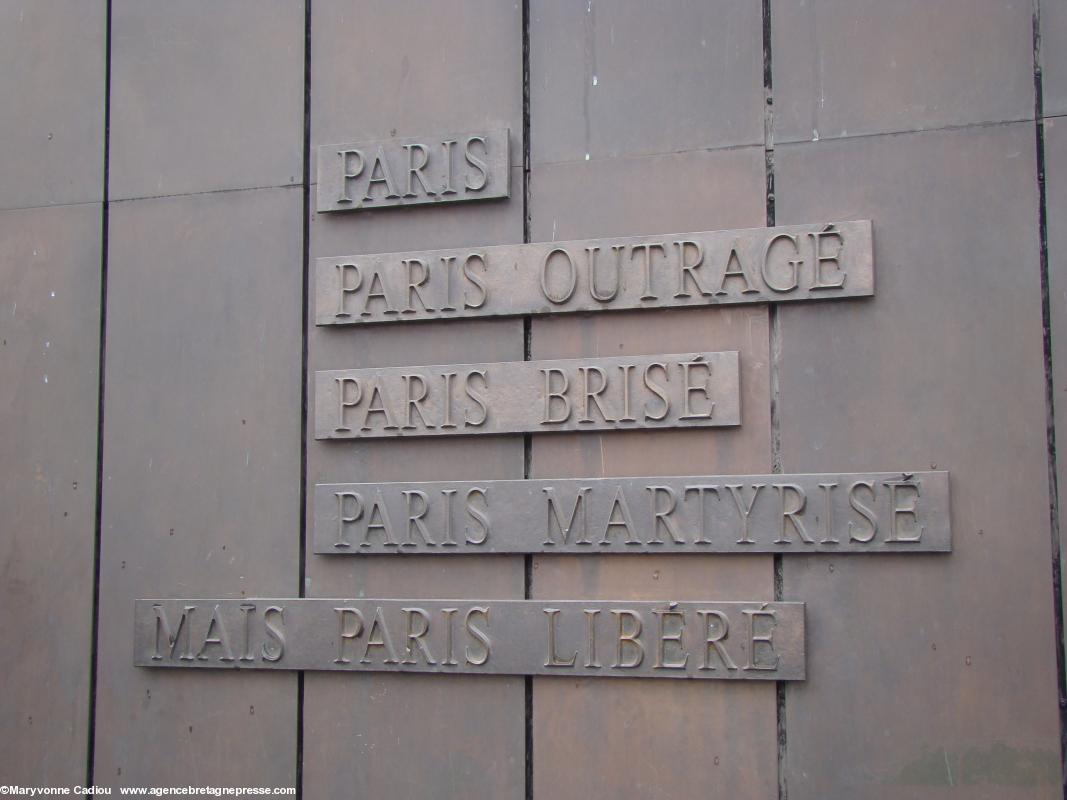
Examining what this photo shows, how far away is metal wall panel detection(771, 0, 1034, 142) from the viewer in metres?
5.18

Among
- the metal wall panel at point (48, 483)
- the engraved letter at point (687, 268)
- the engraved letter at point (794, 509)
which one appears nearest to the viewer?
the engraved letter at point (794, 509)

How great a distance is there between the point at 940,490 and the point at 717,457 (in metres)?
0.93

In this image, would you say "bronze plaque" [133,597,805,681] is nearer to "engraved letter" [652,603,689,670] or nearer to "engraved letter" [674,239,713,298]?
"engraved letter" [652,603,689,670]

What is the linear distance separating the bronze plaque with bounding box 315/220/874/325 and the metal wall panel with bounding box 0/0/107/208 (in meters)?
1.47

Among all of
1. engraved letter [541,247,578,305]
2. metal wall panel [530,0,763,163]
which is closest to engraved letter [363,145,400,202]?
metal wall panel [530,0,763,163]

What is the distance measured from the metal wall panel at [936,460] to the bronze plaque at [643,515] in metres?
0.10

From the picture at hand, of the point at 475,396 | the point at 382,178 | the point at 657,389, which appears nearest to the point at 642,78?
the point at 382,178

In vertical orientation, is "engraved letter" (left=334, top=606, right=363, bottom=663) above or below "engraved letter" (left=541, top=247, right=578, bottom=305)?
below

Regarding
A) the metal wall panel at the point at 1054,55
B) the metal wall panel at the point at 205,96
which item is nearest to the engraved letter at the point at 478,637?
the metal wall panel at the point at 205,96

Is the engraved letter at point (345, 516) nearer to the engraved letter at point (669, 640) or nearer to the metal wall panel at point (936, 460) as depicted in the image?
the engraved letter at point (669, 640)

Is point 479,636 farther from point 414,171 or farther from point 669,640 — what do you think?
point 414,171

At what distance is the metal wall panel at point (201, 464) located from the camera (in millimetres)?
5734

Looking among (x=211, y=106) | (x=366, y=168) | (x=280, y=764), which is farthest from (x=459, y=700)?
(x=211, y=106)

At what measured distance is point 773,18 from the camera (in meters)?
5.45
